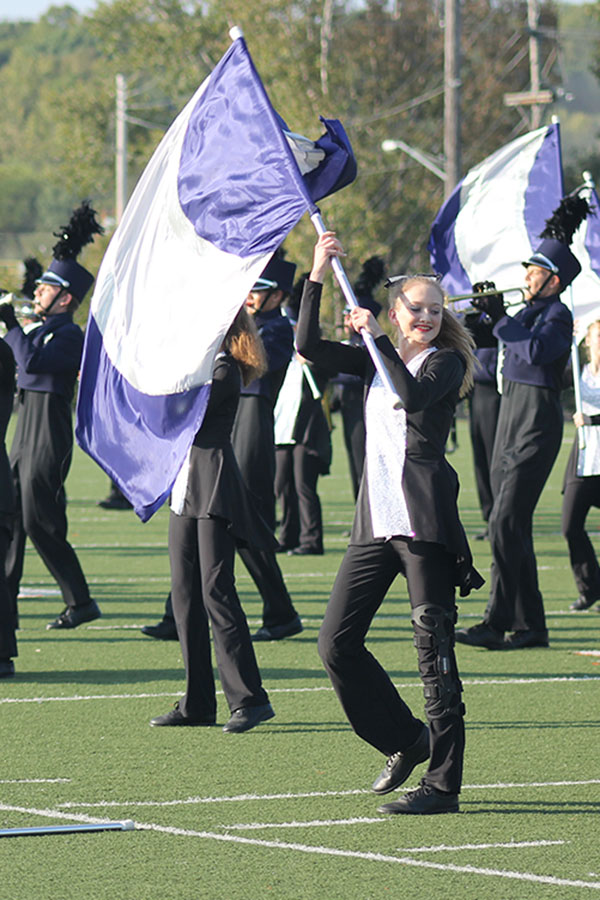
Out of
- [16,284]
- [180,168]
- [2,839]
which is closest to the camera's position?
[2,839]

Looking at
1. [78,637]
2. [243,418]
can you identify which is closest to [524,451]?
[243,418]

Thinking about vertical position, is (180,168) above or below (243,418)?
above

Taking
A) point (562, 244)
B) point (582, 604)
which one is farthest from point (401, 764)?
point (582, 604)

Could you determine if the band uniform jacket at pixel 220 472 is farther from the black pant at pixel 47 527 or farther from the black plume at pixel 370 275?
the black plume at pixel 370 275

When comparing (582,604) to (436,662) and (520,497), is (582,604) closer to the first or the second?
(520,497)

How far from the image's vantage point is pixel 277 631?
9.72 meters

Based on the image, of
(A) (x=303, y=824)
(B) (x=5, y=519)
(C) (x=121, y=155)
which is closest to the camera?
(A) (x=303, y=824)

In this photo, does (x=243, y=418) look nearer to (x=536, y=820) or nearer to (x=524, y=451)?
(x=524, y=451)

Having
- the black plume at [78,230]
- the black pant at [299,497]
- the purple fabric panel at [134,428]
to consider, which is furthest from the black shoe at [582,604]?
the purple fabric panel at [134,428]

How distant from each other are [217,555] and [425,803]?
1.82 meters

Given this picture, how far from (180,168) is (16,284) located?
49.1 metres

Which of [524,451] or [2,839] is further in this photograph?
[524,451]

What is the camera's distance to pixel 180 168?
705 cm

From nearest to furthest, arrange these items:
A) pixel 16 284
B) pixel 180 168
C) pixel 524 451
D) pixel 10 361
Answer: pixel 180 168
pixel 10 361
pixel 524 451
pixel 16 284
